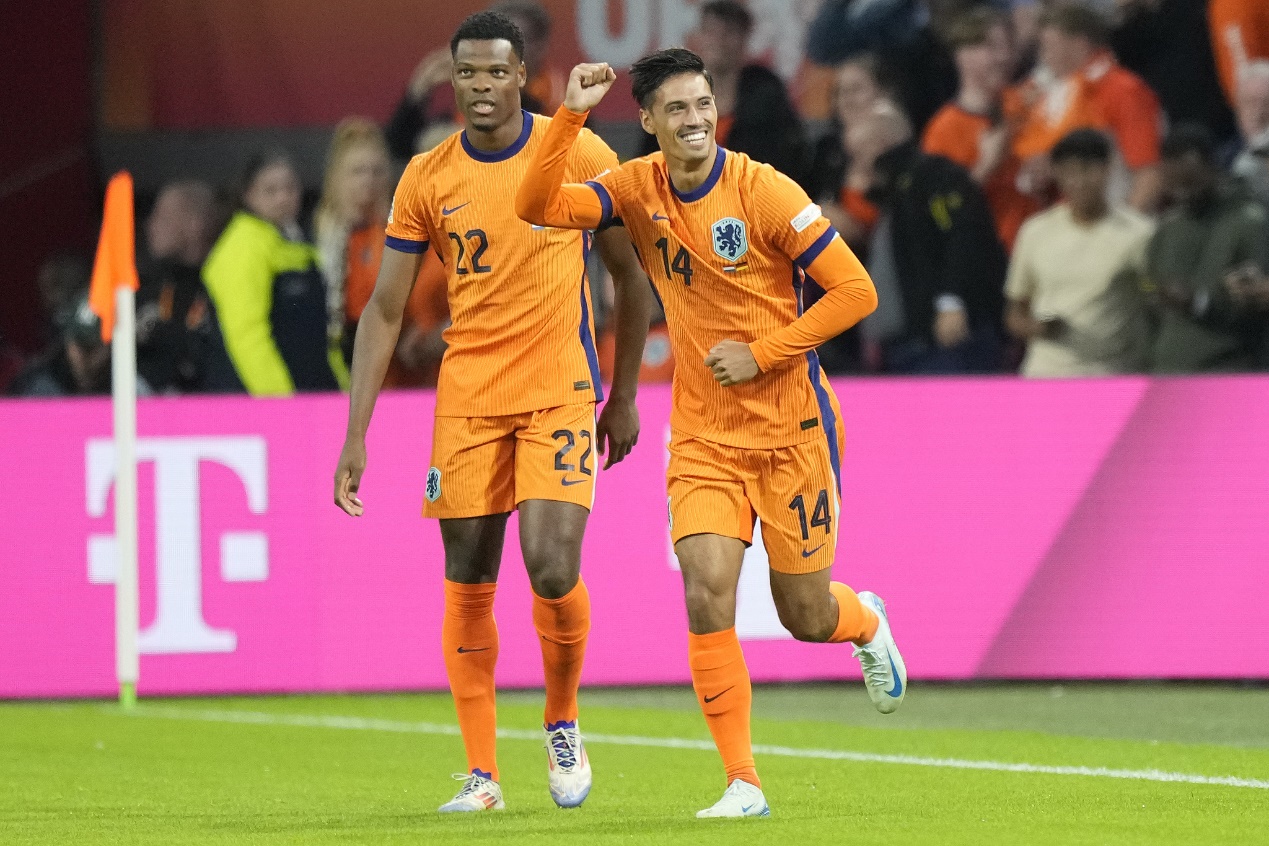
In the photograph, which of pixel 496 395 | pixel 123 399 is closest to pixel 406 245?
pixel 496 395

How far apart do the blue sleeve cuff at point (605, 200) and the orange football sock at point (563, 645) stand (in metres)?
1.10

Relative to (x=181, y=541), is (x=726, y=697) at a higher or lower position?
higher

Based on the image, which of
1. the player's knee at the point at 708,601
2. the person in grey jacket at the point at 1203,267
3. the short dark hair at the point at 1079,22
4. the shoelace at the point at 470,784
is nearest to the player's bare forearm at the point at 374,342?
the shoelace at the point at 470,784

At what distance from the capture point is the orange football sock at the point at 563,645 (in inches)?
246

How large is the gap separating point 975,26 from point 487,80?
5.78 m

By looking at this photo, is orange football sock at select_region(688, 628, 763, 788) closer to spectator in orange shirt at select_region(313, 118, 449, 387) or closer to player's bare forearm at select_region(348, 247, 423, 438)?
player's bare forearm at select_region(348, 247, 423, 438)

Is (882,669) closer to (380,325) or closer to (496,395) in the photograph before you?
(496,395)

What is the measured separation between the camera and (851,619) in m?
6.35

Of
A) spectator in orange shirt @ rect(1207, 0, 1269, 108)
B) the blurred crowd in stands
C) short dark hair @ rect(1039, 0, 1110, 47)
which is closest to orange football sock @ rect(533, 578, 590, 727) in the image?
the blurred crowd in stands

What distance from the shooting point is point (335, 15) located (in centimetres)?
1372

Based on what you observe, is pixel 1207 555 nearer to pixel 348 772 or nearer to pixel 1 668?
pixel 348 772

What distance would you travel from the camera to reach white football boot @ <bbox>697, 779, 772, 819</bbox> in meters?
5.58

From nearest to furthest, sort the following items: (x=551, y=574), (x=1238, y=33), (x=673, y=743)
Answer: (x=551, y=574)
(x=673, y=743)
(x=1238, y=33)

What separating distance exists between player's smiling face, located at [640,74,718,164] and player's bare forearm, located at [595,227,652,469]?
0.49 m
